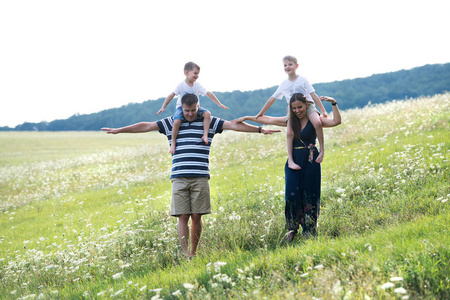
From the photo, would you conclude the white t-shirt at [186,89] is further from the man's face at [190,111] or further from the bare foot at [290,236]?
the bare foot at [290,236]

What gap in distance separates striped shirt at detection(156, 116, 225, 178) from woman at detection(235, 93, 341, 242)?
1.26 meters

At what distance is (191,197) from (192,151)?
70 centimetres

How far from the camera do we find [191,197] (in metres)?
6.09

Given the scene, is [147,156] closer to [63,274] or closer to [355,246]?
[63,274]

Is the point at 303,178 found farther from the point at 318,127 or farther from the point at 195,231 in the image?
the point at 195,231

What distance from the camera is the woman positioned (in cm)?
583

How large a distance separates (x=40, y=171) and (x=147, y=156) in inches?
307

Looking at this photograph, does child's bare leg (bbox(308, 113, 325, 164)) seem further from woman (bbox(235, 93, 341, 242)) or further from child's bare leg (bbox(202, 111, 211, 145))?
child's bare leg (bbox(202, 111, 211, 145))

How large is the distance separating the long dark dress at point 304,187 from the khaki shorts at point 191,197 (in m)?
1.25

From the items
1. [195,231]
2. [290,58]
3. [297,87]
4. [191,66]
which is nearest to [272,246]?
[195,231]

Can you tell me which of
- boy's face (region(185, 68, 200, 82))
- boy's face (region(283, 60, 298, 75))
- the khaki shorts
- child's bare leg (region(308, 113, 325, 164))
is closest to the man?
the khaki shorts

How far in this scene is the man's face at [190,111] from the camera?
19.5 ft

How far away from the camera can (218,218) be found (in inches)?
283

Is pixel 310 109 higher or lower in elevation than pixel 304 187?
higher
